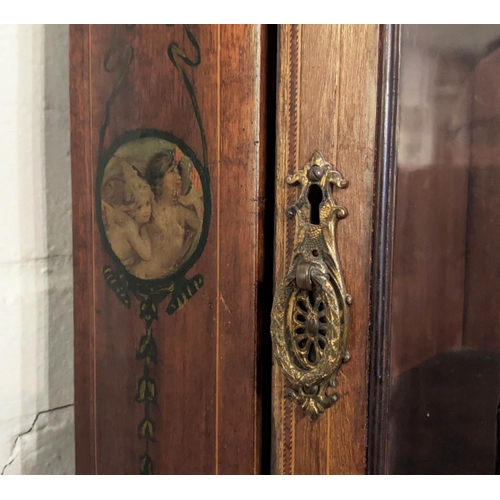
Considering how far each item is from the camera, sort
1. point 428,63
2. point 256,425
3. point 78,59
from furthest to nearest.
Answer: point 78,59 < point 256,425 < point 428,63

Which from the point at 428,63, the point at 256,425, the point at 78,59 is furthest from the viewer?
the point at 78,59

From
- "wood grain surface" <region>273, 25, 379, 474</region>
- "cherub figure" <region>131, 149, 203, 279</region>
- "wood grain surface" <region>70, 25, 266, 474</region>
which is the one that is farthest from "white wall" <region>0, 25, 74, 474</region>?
"wood grain surface" <region>273, 25, 379, 474</region>

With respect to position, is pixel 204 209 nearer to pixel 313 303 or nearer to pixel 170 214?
pixel 170 214

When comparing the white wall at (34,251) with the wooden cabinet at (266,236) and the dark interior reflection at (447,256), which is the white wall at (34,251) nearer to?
the wooden cabinet at (266,236)

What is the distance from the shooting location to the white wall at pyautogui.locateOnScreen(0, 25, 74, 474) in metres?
0.95

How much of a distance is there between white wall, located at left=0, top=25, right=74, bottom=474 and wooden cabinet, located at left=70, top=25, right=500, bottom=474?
149 mm

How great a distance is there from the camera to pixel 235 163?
702mm

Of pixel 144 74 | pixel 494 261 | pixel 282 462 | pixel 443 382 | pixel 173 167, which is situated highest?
pixel 144 74

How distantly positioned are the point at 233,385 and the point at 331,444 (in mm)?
138

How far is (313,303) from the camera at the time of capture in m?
0.66

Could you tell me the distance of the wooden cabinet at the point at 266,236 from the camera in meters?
0.61

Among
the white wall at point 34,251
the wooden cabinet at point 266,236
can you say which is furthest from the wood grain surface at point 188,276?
the white wall at point 34,251

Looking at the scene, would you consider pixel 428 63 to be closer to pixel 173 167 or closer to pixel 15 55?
pixel 173 167

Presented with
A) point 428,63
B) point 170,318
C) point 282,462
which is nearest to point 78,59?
point 170,318
